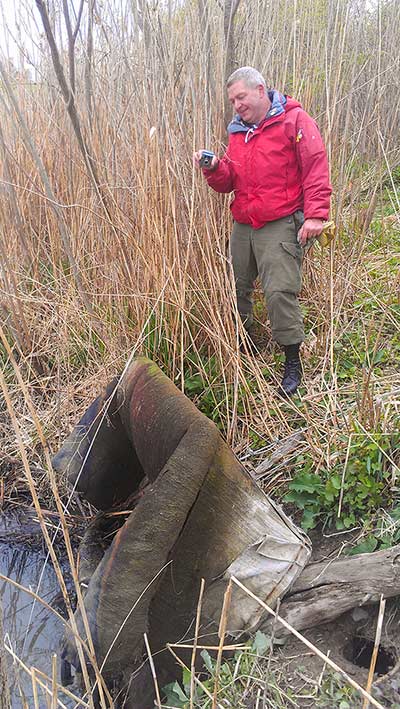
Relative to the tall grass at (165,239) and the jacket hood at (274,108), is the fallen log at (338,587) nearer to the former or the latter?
the tall grass at (165,239)

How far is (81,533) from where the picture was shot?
2.52m

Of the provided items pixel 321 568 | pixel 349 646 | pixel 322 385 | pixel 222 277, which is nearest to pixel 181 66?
pixel 222 277

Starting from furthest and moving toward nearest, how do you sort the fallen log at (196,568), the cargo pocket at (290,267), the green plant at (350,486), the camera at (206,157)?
1. the cargo pocket at (290,267)
2. the camera at (206,157)
3. the green plant at (350,486)
4. the fallen log at (196,568)

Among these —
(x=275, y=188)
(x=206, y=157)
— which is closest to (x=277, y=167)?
(x=275, y=188)

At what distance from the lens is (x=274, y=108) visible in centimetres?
238

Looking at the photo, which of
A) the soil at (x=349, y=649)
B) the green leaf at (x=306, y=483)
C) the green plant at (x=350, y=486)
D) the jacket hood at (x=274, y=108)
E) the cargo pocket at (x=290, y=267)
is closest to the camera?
the soil at (x=349, y=649)

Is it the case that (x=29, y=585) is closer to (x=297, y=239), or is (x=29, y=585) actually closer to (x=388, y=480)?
(x=388, y=480)

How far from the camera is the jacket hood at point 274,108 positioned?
2.38m

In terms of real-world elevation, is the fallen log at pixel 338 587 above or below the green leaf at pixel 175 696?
above

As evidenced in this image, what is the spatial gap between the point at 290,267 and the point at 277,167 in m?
0.43

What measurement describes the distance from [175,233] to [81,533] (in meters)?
1.36

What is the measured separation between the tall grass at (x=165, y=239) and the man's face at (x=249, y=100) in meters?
0.11

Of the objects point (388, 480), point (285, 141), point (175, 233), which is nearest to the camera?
point (388, 480)

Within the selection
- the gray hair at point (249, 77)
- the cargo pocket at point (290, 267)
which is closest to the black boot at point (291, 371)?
the cargo pocket at point (290, 267)
